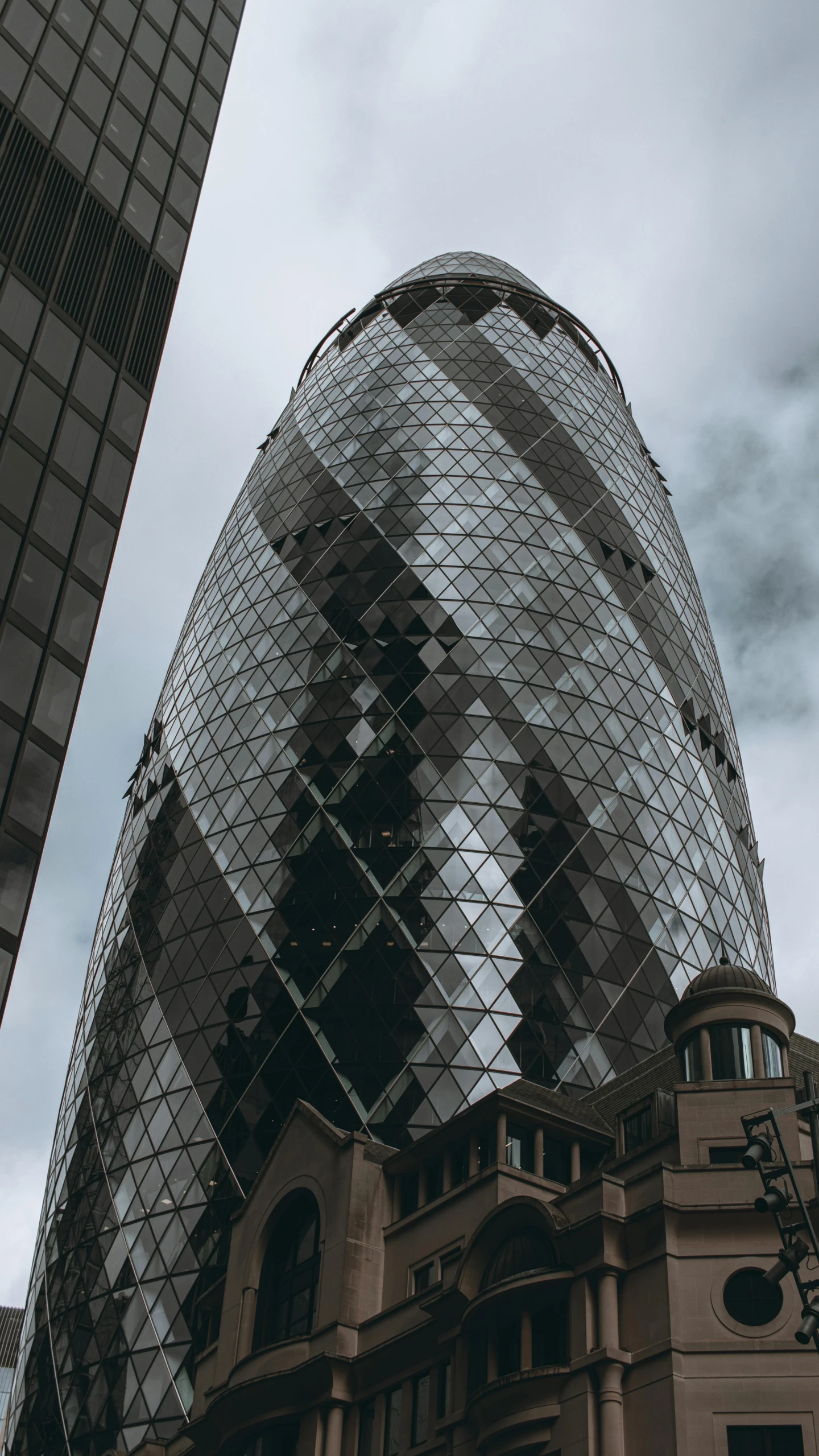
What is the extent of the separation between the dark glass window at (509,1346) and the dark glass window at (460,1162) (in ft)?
18.7

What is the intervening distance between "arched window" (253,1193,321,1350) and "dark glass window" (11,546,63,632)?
16.0 metres

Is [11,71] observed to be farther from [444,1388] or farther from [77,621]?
[444,1388]

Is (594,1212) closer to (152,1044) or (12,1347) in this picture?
(152,1044)

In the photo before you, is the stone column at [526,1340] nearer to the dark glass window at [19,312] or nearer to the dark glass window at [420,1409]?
the dark glass window at [420,1409]

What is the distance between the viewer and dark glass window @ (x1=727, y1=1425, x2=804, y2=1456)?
22234 mm

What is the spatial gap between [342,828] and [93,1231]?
13.5 meters

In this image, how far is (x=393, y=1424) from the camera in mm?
28156

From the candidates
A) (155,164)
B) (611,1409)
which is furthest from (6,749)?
(155,164)

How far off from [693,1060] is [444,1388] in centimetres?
774

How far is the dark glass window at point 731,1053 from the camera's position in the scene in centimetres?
2973

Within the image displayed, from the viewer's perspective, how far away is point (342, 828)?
46.4 meters

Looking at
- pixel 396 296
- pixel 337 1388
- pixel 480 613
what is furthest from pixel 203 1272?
pixel 396 296

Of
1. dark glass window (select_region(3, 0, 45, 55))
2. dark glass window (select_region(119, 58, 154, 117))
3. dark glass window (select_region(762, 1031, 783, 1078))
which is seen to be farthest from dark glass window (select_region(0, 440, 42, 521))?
dark glass window (select_region(762, 1031, 783, 1078))

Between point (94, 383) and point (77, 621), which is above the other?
point (94, 383)
